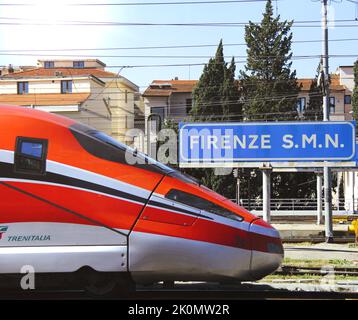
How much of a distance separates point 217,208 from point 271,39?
39417 millimetres

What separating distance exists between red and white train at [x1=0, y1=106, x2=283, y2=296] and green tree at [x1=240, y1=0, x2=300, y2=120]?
1401 inches

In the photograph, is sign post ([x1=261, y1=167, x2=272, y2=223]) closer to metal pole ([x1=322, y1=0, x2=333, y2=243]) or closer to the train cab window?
metal pole ([x1=322, y1=0, x2=333, y2=243])

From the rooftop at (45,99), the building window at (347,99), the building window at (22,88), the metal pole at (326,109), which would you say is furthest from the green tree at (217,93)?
the building window at (347,99)

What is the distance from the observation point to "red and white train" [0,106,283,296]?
5352 millimetres

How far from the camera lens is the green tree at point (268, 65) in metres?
41.3

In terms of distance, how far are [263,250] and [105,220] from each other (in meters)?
1.68

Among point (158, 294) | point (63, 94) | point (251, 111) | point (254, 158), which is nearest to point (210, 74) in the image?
point (251, 111)

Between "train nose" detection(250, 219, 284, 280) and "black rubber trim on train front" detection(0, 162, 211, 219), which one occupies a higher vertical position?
"black rubber trim on train front" detection(0, 162, 211, 219)

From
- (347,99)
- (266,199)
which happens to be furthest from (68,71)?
(266,199)

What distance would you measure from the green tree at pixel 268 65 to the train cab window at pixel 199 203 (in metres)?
35.5

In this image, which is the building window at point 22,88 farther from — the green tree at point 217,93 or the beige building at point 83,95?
the green tree at point 217,93

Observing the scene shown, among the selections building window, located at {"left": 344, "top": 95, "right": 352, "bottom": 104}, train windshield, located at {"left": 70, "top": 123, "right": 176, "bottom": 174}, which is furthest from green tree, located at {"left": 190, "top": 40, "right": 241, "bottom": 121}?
train windshield, located at {"left": 70, "top": 123, "right": 176, "bottom": 174}
